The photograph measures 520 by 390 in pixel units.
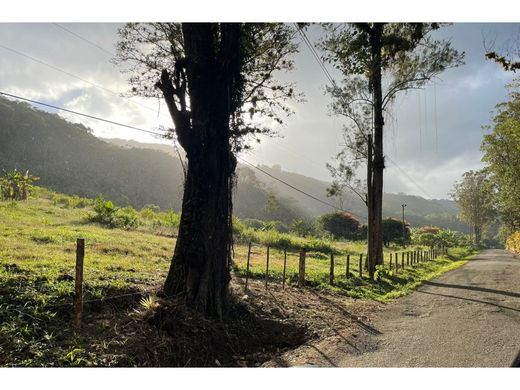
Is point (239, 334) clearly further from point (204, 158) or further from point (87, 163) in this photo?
point (87, 163)

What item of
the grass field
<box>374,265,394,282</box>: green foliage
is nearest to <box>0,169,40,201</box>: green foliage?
the grass field

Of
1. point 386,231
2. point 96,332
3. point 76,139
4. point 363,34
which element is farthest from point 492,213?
point 96,332

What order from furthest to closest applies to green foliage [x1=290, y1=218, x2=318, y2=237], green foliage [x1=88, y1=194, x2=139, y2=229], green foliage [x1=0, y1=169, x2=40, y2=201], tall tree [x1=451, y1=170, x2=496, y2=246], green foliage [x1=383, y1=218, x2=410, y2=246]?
tall tree [x1=451, y1=170, x2=496, y2=246], green foliage [x1=383, y1=218, x2=410, y2=246], green foliage [x1=290, y1=218, x2=318, y2=237], green foliage [x1=0, y1=169, x2=40, y2=201], green foliage [x1=88, y1=194, x2=139, y2=229]

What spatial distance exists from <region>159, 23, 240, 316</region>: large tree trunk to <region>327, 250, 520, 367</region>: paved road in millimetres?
2640

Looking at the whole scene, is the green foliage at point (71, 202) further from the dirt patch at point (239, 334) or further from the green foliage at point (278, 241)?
the dirt patch at point (239, 334)

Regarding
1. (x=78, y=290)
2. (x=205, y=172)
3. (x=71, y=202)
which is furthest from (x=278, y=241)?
(x=78, y=290)

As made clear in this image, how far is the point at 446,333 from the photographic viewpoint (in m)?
7.16

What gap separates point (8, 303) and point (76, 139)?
2809 inches

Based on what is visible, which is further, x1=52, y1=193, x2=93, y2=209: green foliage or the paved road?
x1=52, y1=193, x2=93, y2=209: green foliage

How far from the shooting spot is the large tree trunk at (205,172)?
740 cm

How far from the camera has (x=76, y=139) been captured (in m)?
70.2

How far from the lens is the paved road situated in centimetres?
571

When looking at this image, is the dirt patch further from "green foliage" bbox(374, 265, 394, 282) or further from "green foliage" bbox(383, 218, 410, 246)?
"green foliage" bbox(383, 218, 410, 246)

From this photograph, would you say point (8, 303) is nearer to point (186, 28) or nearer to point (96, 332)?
point (96, 332)
